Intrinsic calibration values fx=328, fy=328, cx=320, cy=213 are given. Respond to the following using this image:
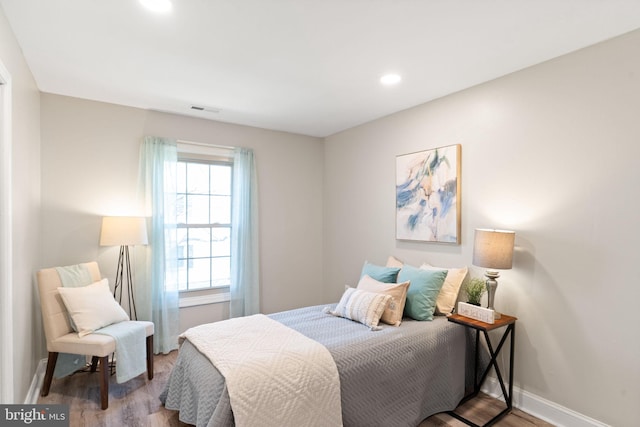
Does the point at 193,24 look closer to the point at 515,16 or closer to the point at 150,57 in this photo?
the point at 150,57

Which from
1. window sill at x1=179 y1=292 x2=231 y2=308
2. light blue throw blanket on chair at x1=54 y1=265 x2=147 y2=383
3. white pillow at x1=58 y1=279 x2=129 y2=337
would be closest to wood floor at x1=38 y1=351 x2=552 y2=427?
light blue throw blanket on chair at x1=54 y1=265 x2=147 y2=383

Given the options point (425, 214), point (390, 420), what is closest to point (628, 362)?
point (390, 420)

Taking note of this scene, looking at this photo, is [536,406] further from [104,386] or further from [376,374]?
[104,386]

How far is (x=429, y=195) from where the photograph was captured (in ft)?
10.4

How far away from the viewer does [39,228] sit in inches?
116

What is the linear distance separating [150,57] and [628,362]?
3726mm

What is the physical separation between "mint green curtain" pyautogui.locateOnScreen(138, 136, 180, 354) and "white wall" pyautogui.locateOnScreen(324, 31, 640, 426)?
9.12ft

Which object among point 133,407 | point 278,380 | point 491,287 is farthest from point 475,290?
point 133,407

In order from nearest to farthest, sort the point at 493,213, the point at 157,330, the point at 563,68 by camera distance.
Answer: the point at 563,68
the point at 493,213
the point at 157,330

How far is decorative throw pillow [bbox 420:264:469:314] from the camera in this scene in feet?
9.25

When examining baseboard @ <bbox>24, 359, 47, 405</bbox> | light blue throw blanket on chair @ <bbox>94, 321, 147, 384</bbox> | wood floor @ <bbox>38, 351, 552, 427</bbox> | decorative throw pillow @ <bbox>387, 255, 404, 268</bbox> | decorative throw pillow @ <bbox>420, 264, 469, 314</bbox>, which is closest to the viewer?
wood floor @ <bbox>38, 351, 552, 427</bbox>

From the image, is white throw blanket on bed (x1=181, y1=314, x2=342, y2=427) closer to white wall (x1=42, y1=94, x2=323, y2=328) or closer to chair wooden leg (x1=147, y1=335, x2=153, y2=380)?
chair wooden leg (x1=147, y1=335, x2=153, y2=380)

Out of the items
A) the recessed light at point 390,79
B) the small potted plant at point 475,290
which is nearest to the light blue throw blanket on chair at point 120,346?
the small potted plant at point 475,290

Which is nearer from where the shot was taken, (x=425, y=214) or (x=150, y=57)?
(x=150, y=57)
